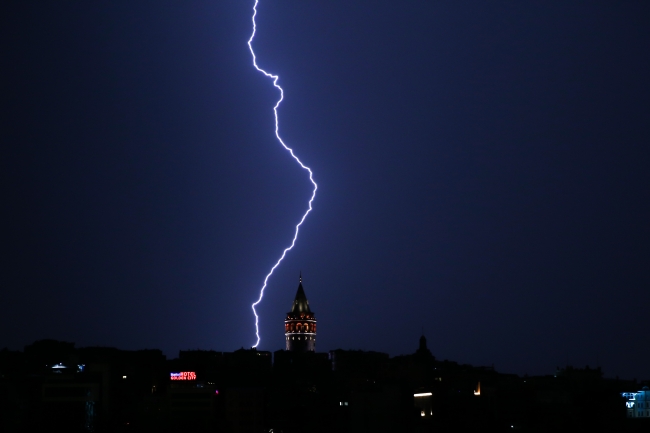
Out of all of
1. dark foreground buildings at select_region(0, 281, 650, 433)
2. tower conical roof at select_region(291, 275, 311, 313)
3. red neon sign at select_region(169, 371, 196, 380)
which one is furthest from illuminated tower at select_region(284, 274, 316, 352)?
red neon sign at select_region(169, 371, 196, 380)

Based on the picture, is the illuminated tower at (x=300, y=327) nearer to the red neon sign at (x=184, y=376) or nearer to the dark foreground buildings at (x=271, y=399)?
the dark foreground buildings at (x=271, y=399)

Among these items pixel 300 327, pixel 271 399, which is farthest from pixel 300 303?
pixel 271 399

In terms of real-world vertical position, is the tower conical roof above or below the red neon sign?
above

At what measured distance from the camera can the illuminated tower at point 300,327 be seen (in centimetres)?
12156

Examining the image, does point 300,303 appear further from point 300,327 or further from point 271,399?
point 271,399

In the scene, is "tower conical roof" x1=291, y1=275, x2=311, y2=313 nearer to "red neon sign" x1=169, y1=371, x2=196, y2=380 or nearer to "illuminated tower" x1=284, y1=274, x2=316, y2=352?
"illuminated tower" x1=284, y1=274, x2=316, y2=352

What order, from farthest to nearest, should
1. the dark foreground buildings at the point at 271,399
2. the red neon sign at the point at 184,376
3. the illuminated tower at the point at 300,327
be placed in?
1. the illuminated tower at the point at 300,327
2. the red neon sign at the point at 184,376
3. the dark foreground buildings at the point at 271,399

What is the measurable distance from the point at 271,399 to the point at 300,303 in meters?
50.9

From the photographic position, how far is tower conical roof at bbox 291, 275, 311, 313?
123 meters

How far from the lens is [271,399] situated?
72562mm

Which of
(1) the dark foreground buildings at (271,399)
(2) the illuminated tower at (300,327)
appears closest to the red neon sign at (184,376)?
(1) the dark foreground buildings at (271,399)

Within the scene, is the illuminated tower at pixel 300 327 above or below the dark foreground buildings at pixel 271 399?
above

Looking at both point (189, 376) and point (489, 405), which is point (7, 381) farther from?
point (489, 405)

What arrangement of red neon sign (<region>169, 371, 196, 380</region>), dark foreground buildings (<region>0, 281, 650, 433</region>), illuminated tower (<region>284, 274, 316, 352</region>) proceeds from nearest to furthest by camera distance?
dark foreground buildings (<region>0, 281, 650, 433</region>)
red neon sign (<region>169, 371, 196, 380</region>)
illuminated tower (<region>284, 274, 316, 352</region>)
